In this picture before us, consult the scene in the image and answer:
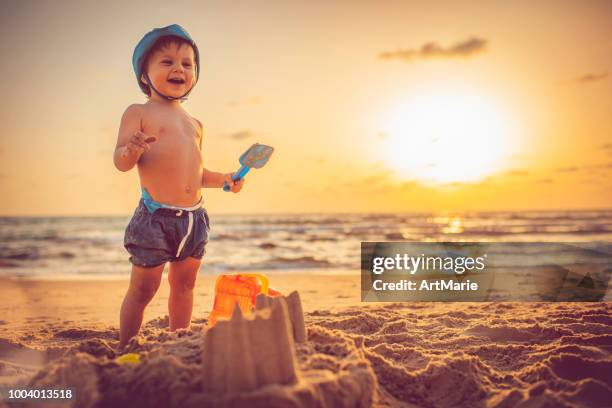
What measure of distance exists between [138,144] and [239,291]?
948mm

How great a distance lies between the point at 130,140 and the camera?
266cm

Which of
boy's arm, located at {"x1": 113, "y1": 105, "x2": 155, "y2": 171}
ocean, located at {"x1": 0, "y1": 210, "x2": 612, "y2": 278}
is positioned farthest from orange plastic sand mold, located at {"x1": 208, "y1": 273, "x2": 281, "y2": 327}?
ocean, located at {"x1": 0, "y1": 210, "x2": 612, "y2": 278}

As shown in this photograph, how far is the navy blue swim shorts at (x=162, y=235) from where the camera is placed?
9.10 feet

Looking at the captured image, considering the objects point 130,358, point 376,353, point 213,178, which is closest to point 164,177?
point 213,178

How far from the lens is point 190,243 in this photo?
2.93 metres

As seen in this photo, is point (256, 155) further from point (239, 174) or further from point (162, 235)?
point (162, 235)

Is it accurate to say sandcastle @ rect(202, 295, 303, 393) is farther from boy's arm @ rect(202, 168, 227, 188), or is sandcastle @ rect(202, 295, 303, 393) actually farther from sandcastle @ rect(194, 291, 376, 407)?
boy's arm @ rect(202, 168, 227, 188)

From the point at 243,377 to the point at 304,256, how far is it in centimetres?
1049

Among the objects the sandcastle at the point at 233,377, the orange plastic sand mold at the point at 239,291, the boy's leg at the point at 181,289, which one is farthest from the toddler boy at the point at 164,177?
the sandcastle at the point at 233,377

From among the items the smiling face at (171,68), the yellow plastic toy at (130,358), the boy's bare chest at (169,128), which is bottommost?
the yellow plastic toy at (130,358)

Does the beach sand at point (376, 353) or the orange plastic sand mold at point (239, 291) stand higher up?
the orange plastic sand mold at point (239, 291)

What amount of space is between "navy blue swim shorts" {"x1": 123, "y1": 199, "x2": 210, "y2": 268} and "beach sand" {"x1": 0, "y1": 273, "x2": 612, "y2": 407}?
0.45m

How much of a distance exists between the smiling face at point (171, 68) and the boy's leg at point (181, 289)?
3.29ft

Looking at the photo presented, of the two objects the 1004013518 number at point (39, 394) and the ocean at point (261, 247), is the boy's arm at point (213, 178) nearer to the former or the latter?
the 1004013518 number at point (39, 394)
